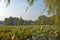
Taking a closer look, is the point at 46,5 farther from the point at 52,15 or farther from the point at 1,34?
the point at 1,34

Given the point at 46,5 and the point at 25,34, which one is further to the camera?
the point at 25,34

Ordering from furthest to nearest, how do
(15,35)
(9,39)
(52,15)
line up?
(9,39) → (15,35) → (52,15)

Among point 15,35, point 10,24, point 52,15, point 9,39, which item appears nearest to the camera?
point 52,15

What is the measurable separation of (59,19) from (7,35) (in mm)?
4027

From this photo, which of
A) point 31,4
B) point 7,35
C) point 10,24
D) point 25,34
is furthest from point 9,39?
point 31,4

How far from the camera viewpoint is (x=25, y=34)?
4957 millimetres

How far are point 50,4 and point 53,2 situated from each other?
0.07 ft

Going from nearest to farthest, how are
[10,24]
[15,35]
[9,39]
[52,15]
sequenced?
[52,15], [15,35], [9,39], [10,24]

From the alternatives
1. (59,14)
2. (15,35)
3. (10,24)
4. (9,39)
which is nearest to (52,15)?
(59,14)

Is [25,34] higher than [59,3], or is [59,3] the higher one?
[59,3]

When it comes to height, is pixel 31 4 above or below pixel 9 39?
above

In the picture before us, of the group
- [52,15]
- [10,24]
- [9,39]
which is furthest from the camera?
[10,24]

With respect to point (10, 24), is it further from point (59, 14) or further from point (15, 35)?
point (59, 14)

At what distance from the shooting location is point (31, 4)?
39.2 inches
